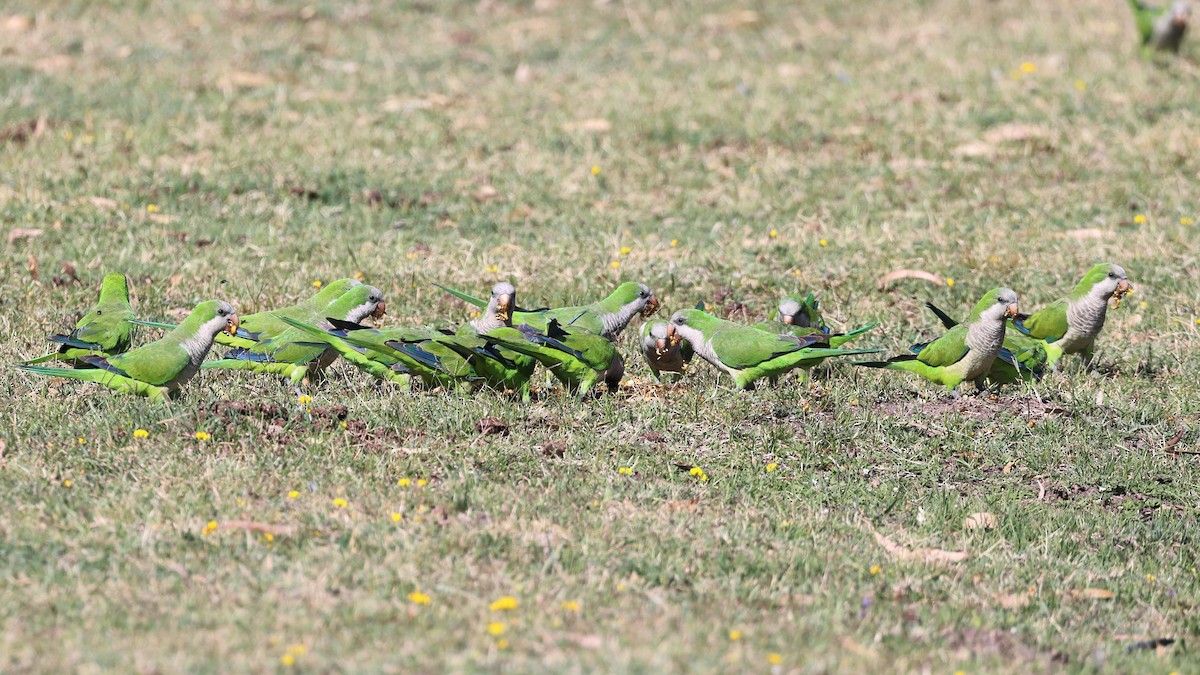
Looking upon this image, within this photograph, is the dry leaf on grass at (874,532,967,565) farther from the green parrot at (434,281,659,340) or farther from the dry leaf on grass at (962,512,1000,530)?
the green parrot at (434,281,659,340)

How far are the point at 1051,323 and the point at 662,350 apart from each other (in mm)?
2180

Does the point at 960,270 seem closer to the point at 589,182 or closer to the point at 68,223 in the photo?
the point at 589,182

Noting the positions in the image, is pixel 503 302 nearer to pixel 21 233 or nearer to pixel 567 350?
pixel 567 350

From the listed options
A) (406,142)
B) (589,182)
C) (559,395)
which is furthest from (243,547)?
(406,142)

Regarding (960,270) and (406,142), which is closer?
(960,270)

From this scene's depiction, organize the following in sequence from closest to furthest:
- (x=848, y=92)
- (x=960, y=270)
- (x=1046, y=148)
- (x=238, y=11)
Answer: (x=960, y=270), (x=1046, y=148), (x=848, y=92), (x=238, y=11)

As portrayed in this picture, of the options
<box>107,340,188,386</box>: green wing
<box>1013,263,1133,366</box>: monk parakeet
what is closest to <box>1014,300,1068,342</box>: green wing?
<box>1013,263,1133,366</box>: monk parakeet

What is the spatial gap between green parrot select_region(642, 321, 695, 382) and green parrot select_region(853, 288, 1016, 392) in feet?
3.21

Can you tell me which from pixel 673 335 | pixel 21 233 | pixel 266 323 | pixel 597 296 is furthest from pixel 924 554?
pixel 21 233

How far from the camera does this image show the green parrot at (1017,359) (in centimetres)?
725

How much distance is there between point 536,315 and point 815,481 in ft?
5.98

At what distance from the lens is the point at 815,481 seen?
20.4 feet

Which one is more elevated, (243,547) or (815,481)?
(243,547)

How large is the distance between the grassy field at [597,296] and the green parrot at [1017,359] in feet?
0.54
